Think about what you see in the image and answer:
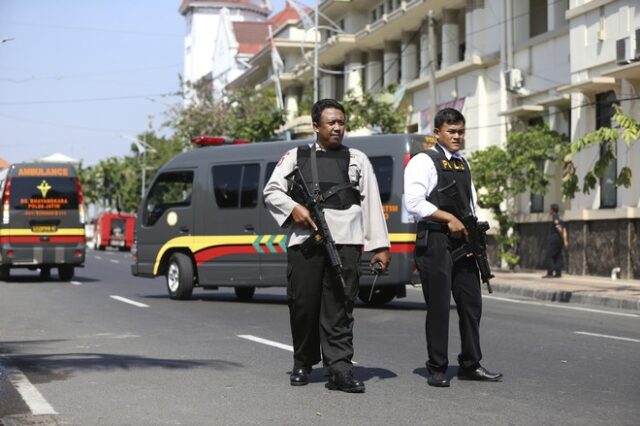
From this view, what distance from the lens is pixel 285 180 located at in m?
8.14

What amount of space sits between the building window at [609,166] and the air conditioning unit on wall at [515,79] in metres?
4.32

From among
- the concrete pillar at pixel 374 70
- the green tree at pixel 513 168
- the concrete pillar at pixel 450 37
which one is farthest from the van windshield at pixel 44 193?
the concrete pillar at pixel 374 70

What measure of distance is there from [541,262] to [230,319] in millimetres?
18384

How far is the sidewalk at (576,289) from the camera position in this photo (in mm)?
19706

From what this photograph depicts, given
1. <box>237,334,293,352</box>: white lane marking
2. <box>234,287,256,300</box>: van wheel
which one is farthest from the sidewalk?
<box>237,334,293,352</box>: white lane marking

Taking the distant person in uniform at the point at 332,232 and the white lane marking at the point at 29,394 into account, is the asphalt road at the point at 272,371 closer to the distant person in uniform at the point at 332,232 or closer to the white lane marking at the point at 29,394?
the white lane marking at the point at 29,394

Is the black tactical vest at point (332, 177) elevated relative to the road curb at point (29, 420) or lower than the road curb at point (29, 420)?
elevated

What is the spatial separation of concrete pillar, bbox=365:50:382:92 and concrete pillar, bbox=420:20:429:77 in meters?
5.31

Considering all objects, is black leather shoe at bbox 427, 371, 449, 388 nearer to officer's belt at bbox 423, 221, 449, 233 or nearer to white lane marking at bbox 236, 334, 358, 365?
officer's belt at bbox 423, 221, 449, 233

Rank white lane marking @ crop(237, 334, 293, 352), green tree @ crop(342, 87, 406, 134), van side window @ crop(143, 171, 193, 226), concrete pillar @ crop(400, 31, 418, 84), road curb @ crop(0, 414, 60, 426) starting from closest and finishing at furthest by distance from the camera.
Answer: road curb @ crop(0, 414, 60, 426), white lane marking @ crop(237, 334, 293, 352), van side window @ crop(143, 171, 193, 226), green tree @ crop(342, 87, 406, 134), concrete pillar @ crop(400, 31, 418, 84)

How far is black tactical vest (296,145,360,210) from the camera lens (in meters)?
8.04

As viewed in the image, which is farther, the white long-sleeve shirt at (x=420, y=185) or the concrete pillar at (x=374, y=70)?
the concrete pillar at (x=374, y=70)

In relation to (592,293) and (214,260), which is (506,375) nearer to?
(214,260)

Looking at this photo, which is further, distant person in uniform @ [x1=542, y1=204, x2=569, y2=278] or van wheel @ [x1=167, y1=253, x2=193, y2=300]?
distant person in uniform @ [x1=542, y1=204, x2=569, y2=278]
